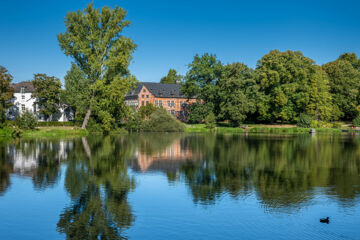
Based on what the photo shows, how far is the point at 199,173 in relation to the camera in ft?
67.6

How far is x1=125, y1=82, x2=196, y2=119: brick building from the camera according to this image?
95.0 m

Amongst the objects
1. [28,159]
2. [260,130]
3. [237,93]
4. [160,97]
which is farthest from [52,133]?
[160,97]

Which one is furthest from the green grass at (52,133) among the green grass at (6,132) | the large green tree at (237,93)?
the large green tree at (237,93)

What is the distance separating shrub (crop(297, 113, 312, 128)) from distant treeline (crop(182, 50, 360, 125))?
98 cm

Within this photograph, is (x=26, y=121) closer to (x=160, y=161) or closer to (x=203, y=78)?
(x=160, y=161)

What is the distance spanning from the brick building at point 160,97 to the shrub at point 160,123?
2782cm

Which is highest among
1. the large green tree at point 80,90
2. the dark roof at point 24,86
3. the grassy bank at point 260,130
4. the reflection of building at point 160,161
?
the dark roof at point 24,86

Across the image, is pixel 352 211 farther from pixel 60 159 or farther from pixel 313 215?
pixel 60 159

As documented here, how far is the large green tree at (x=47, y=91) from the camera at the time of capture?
6581 cm

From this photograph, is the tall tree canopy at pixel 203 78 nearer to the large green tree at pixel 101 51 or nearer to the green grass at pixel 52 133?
the large green tree at pixel 101 51

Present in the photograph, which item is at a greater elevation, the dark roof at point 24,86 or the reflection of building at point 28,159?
the dark roof at point 24,86

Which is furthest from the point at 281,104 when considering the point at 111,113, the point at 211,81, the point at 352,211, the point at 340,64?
the point at 352,211

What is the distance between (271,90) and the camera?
7338 cm

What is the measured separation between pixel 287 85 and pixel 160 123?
25.0 meters
